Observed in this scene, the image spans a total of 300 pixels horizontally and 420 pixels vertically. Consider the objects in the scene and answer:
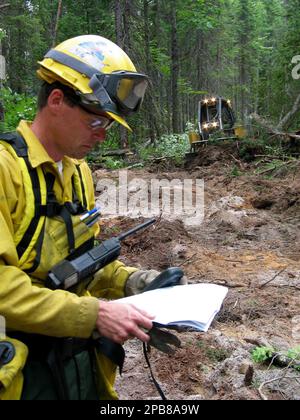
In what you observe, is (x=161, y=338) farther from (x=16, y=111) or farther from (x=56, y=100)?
(x=16, y=111)

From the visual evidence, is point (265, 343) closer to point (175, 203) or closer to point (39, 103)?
point (39, 103)

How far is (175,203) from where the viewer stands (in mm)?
10688

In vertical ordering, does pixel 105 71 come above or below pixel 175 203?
above

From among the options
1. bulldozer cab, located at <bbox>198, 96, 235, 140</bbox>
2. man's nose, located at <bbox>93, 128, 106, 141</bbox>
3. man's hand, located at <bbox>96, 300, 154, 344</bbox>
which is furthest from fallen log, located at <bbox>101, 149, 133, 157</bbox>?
man's hand, located at <bbox>96, 300, 154, 344</bbox>

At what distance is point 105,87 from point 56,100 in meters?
0.22

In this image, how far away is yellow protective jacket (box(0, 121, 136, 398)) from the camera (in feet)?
5.08

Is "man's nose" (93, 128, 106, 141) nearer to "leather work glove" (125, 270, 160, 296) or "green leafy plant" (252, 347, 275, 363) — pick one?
"leather work glove" (125, 270, 160, 296)

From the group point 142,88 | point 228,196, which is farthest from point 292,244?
point 142,88

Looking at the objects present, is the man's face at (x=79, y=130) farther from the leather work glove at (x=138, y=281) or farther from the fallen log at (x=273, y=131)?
the fallen log at (x=273, y=131)

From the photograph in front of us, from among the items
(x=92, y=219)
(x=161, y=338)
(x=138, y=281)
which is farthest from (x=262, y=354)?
(x=92, y=219)

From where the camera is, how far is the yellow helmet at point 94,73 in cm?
182

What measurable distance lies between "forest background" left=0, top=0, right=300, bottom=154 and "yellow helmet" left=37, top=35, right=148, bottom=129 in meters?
5.38

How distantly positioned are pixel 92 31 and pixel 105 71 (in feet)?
75.8

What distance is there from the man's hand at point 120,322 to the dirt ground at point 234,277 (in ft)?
6.11
